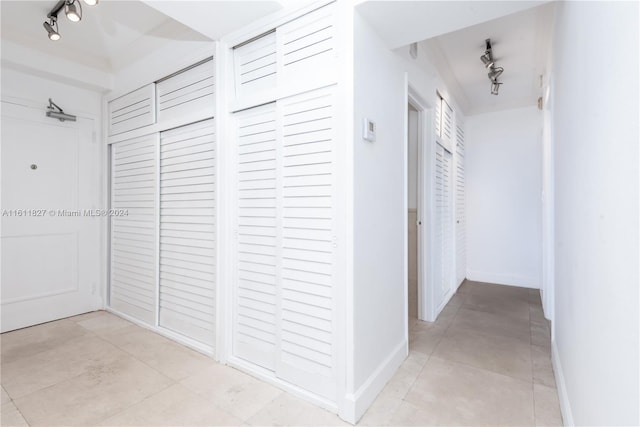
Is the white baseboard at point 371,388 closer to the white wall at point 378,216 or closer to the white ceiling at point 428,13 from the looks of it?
the white wall at point 378,216

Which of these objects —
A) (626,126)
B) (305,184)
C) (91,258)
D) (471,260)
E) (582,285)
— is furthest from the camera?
(471,260)

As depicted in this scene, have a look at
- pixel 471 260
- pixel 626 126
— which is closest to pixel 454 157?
pixel 471 260

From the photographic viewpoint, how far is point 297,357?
1820mm

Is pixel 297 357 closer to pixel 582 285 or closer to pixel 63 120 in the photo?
pixel 582 285

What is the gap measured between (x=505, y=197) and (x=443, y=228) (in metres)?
1.73

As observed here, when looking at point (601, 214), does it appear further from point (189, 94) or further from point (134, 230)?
point (134, 230)

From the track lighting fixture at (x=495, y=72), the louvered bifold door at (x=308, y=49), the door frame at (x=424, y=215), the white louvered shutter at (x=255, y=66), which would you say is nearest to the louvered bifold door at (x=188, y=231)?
the white louvered shutter at (x=255, y=66)

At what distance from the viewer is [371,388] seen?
176 centimetres

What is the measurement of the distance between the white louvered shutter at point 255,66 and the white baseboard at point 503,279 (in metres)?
4.13

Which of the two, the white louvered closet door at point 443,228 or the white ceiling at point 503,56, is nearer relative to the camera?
the white ceiling at point 503,56

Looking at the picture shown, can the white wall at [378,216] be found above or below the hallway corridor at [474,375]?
above

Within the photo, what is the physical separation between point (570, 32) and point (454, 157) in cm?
243

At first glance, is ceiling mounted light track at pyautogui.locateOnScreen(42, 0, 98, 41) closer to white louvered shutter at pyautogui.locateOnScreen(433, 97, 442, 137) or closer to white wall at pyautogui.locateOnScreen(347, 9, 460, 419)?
white wall at pyautogui.locateOnScreen(347, 9, 460, 419)

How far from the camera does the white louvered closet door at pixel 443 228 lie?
3.13m
